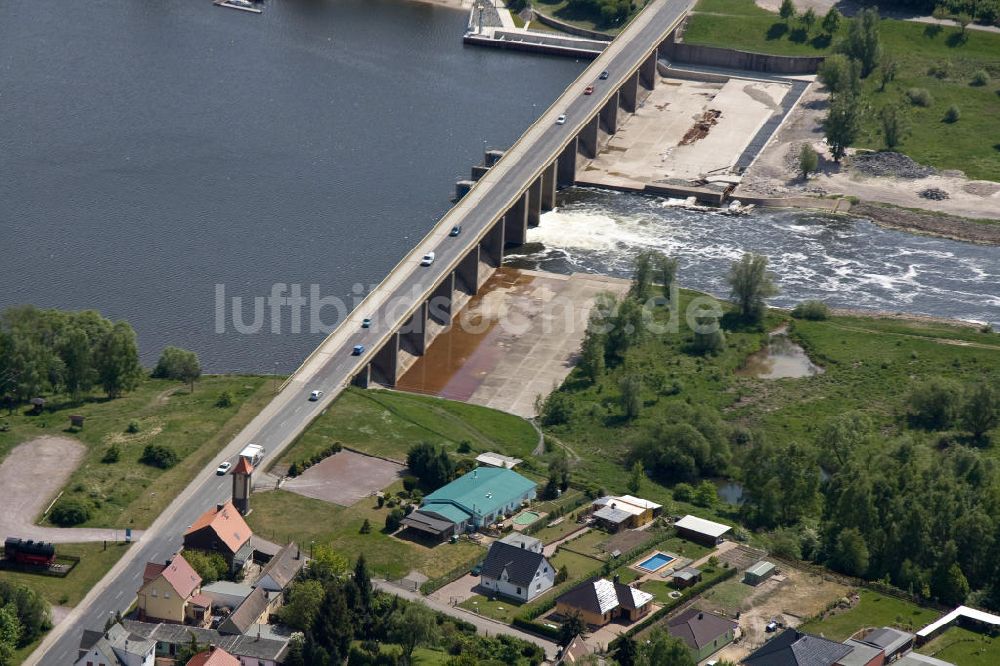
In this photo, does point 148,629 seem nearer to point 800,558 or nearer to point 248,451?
point 248,451

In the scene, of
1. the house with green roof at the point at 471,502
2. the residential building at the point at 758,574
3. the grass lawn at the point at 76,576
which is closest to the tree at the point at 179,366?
the house with green roof at the point at 471,502

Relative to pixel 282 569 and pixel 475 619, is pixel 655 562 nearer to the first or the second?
pixel 475 619

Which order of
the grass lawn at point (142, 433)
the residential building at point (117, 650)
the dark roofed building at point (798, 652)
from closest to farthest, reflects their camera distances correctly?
1. the residential building at point (117, 650)
2. the dark roofed building at point (798, 652)
3. the grass lawn at point (142, 433)

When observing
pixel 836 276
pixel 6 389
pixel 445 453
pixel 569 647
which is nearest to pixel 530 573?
pixel 569 647

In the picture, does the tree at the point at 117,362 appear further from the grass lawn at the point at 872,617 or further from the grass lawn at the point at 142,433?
the grass lawn at the point at 872,617

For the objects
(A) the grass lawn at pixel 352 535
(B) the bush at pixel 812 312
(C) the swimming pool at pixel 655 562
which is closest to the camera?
(A) the grass lawn at pixel 352 535

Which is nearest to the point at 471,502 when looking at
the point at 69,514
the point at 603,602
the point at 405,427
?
the point at 603,602
